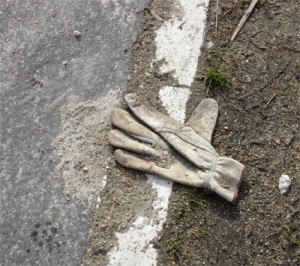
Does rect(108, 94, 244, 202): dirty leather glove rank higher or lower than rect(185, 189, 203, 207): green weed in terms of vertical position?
higher

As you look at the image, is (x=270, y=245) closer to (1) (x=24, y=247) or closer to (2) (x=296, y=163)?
(2) (x=296, y=163)

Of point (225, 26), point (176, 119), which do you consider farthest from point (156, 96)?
point (225, 26)

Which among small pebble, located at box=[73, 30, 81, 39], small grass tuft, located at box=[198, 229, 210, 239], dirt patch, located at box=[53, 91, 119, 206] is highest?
small pebble, located at box=[73, 30, 81, 39]

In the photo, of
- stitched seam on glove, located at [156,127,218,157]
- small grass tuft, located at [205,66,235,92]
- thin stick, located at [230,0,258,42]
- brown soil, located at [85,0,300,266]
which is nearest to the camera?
brown soil, located at [85,0,300,266]

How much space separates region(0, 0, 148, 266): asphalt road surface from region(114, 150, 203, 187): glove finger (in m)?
0.29

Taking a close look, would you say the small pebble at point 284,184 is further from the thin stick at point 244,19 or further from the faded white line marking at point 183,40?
the thin stick at point 244,19

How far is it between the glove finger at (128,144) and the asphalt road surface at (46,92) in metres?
0.25

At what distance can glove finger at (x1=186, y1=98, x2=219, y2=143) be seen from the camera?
2.67 metres

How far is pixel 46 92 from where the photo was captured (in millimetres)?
2848

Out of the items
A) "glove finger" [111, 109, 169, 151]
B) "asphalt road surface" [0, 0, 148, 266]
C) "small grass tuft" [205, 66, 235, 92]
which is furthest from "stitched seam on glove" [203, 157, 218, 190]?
"asphalt road surface" [0, 0, 148, 266]

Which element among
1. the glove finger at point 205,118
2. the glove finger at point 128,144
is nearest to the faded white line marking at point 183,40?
the glove finger at point 205,118

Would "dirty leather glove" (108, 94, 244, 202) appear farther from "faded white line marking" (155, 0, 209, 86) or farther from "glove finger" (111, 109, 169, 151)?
"faded white line marking" (155, 0, 209, 86)

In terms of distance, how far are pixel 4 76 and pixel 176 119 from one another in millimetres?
909

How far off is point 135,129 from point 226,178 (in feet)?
1.58
